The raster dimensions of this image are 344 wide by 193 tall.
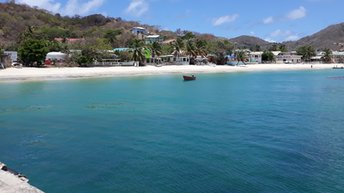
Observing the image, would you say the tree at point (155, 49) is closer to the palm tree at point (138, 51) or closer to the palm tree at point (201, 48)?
the palm tree at point (138, 51)

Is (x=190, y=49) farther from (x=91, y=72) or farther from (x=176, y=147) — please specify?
(x=176, y=147)

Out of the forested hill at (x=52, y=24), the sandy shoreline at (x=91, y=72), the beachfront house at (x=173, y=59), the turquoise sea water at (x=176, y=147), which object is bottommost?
the turquoise sea water at (x=176, y=147)

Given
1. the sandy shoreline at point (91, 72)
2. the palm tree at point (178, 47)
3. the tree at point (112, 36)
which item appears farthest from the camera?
the tree at point (112, 36)

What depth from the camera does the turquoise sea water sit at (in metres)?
13.5

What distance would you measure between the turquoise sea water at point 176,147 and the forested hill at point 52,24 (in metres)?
73.9

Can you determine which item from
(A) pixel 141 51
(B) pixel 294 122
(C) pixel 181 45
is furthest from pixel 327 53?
(B) pixel 294 122

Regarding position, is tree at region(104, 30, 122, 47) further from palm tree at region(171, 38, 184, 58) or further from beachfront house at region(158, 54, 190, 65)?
palm tree at region(171, 38, 184, 58)

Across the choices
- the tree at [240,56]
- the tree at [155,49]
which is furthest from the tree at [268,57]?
the tree at [155,49]

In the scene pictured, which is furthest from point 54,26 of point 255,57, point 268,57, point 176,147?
point 176,147

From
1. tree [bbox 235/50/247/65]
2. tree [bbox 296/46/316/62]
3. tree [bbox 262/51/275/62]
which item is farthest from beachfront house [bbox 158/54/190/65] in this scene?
tree [bbox 296/46/316/62]

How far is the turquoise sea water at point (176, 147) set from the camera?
13.5m

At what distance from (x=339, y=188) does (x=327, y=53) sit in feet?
444

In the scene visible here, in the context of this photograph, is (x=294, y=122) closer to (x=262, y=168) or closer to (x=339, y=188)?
(x=262, y=168)

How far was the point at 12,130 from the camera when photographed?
22.8 m
